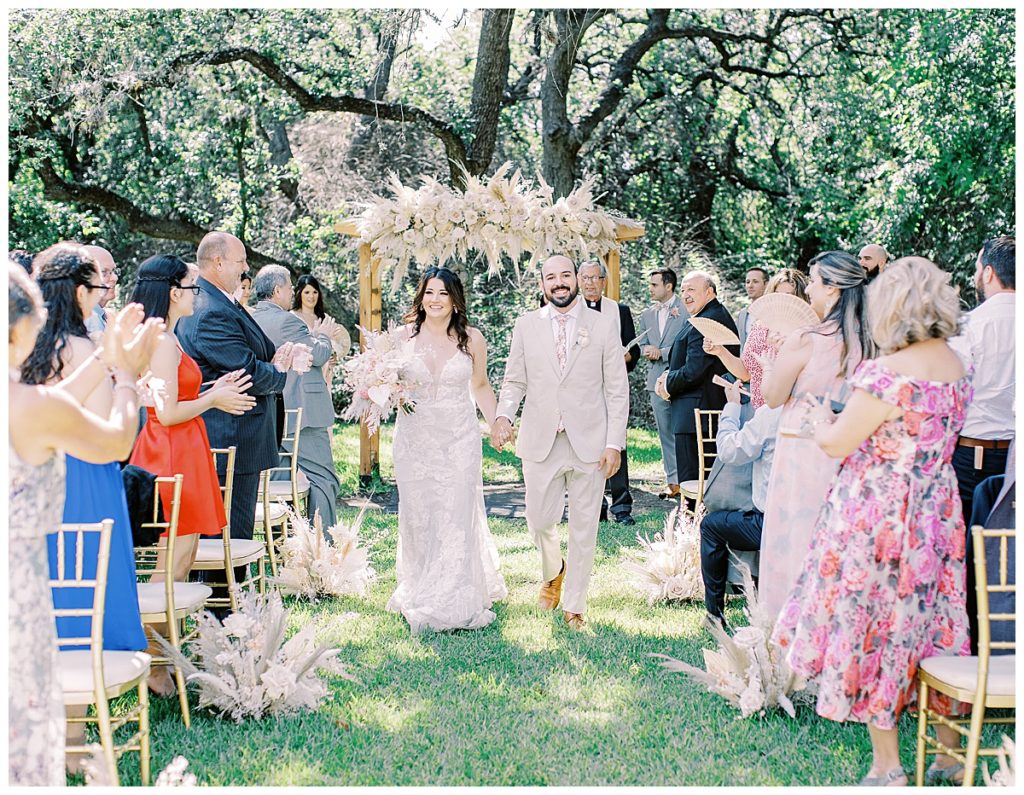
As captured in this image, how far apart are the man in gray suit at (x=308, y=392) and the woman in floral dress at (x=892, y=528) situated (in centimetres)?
499

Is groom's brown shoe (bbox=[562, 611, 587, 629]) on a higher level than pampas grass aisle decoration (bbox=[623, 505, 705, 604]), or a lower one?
lower

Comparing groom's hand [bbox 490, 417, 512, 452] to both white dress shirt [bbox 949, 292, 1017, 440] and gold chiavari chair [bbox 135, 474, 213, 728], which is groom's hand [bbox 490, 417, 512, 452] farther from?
white dress shirt [bbox 949, 292, 1017, 440]

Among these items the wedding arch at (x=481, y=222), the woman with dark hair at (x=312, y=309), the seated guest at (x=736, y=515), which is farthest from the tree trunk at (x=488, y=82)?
the seated guest at (x=736, y=515)

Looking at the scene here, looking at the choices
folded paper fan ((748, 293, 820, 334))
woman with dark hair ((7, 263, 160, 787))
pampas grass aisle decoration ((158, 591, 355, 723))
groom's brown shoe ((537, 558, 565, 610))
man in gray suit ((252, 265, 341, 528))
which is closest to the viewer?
woman with dark hair ((7, 263, 160, 787))

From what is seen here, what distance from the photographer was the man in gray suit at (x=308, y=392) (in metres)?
8.06

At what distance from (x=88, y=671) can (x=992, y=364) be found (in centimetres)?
430

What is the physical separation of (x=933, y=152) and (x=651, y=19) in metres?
4.54

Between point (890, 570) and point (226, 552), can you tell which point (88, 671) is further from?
point (890, 570)

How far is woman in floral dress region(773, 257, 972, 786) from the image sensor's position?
361cm

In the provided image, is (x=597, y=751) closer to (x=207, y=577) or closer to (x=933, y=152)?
(x=207, y=577)

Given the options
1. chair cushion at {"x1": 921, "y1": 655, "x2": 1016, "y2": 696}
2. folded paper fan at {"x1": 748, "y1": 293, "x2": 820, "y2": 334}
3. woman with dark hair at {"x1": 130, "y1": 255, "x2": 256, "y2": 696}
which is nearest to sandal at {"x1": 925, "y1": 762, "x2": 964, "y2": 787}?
chair cushion at {"x1": 921, "y1": 655, "x2": 1016, "y2": 696}

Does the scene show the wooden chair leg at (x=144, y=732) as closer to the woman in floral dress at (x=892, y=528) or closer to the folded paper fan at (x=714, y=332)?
the woman in floral dress at (x=892, y=528)

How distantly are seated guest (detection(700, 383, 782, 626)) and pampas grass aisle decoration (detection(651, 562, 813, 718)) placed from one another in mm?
623

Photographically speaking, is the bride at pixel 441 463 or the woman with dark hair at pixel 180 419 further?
the bride at pixel 441 463
